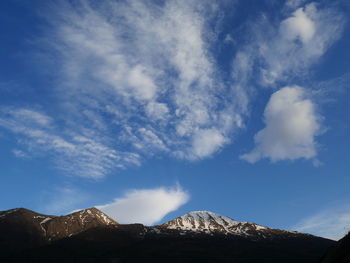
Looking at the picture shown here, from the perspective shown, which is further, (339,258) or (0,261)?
(0,261)

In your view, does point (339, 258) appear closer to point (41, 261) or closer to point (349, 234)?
point (349, 234)

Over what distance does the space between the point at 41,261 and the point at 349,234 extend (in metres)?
206

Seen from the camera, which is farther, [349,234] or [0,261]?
[0,261]

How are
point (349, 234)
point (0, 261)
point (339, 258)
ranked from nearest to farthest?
point (339, 258) → point (349, 234) → point (0, 261)

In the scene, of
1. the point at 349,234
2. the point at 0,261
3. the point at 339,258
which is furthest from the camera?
the point at 0,261

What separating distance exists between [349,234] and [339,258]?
545cm

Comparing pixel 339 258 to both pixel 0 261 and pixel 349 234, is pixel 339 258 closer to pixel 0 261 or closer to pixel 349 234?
pixel 349 234

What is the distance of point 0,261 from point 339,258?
220 metres

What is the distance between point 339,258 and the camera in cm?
3522

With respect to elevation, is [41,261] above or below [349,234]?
above

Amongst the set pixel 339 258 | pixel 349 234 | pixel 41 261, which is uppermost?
pixel 41 261

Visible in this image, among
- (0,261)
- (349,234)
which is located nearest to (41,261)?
(0,261)

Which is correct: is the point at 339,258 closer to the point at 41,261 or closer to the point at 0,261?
the point at 41,261

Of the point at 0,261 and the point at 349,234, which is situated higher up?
the point at 0,261
